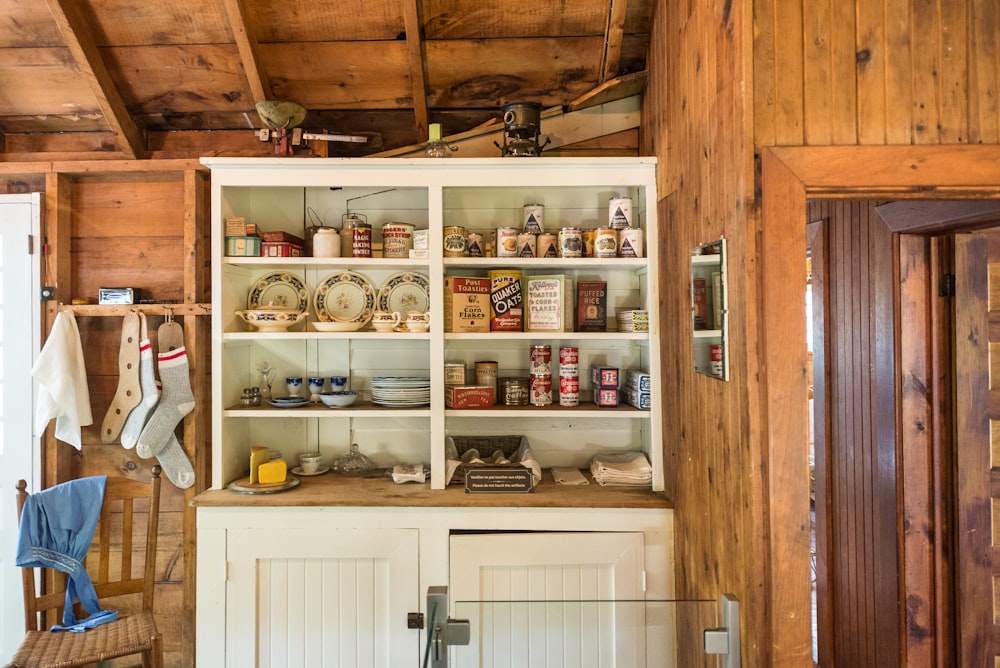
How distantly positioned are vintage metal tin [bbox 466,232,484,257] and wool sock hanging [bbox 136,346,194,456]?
1.22 metres

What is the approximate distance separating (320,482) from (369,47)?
171 cm

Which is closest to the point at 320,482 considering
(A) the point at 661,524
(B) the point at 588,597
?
(B) the point at 588,597

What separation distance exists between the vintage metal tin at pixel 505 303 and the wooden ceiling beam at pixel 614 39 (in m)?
0.87

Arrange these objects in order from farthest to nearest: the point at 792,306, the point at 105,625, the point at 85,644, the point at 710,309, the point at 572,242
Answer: the point at 572,242 → the point at 105,625 → the point at 85,644 → the point at 710,309 → the point at 792,306

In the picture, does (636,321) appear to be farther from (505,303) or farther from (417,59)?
(417,59)

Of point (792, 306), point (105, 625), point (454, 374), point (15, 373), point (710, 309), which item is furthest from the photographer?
point (15, 373)

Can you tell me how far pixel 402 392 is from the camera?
2344 mm

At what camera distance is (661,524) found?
2.16 metres

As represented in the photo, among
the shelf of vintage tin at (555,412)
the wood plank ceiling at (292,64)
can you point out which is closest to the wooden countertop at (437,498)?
the shelf of vintage tin at (555,412)

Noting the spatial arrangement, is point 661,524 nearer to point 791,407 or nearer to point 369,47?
point 791,407

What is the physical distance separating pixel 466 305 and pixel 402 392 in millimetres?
414

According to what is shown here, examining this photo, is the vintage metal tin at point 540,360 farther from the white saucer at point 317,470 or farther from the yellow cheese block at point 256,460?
the yellow cheese block at point 256,460

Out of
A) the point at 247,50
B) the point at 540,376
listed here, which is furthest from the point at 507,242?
the point at 247,50

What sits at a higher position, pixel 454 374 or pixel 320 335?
pixel 320 335
